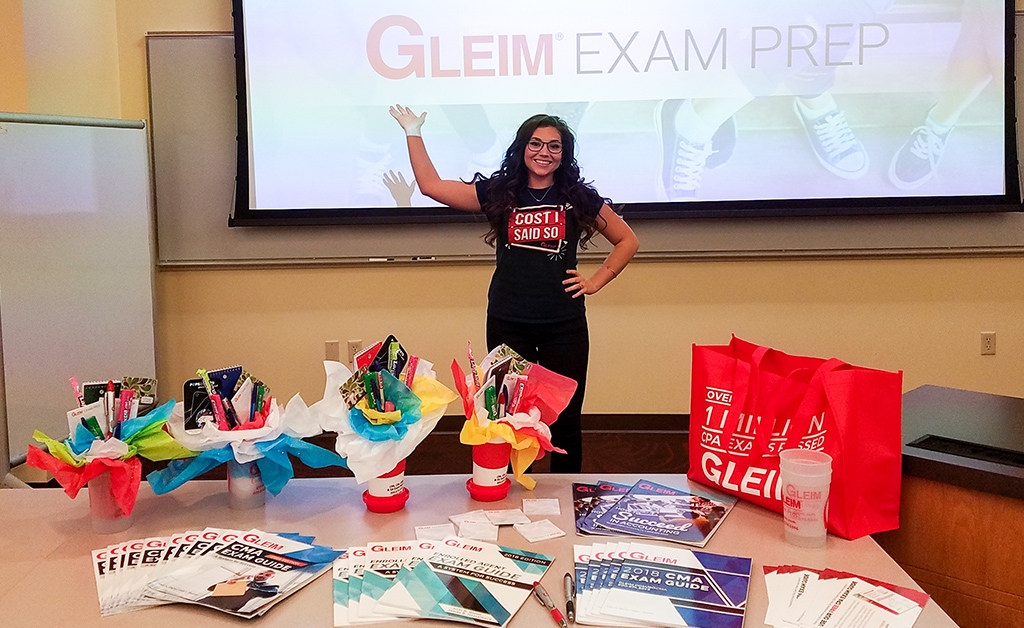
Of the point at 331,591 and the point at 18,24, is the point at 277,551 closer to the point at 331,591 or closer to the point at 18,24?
the point at 331,591

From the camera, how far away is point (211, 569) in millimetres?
1116

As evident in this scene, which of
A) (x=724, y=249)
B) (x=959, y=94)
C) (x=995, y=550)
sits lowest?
(x=995, y=550)

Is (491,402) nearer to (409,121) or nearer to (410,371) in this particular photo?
(410,371)

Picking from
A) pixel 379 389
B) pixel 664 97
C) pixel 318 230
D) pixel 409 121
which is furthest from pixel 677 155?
pixel 379 389

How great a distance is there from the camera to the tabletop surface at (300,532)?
100 centimetres

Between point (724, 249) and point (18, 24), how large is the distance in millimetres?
2981

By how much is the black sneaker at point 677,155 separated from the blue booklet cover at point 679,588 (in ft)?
8.19

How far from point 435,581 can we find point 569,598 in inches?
7.3

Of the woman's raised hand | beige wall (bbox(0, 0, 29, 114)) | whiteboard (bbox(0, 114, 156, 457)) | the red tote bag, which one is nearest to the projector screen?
whiteboard (bbox(0, 114, 156, 457))

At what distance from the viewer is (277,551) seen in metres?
1.17

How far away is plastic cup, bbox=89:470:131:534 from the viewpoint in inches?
49.8

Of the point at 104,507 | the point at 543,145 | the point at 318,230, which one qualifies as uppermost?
the point at 543,145

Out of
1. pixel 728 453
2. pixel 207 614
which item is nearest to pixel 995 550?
pixel 728 453

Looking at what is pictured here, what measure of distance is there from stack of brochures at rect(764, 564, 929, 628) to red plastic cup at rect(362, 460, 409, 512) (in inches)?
23.6
